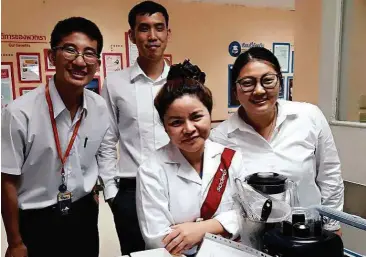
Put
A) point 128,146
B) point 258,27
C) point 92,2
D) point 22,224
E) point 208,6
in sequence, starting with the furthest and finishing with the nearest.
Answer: point 258,27, point 208,6, point 92,2, point 128,146, point 22,224

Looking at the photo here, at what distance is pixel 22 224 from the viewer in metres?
1.53

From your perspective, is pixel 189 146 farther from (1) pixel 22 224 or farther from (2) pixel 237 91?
(1) pixel 22 224

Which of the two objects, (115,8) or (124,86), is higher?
(115,8)

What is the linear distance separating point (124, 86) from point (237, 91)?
71 cm

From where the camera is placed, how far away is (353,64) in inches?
82.1

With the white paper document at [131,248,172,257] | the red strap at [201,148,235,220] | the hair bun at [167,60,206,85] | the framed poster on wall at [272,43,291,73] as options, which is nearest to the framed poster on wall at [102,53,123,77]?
the framed poster on wall at [272,43,291,73]

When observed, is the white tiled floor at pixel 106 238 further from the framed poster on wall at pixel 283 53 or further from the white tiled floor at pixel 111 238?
the framed poster on wall at pixel 283 53

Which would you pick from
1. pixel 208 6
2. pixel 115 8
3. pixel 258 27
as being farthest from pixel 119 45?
pixel 258 27

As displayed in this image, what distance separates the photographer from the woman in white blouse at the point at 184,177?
1.15m

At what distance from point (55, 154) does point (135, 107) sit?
51 cm

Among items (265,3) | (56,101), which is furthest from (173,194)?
(265,3)

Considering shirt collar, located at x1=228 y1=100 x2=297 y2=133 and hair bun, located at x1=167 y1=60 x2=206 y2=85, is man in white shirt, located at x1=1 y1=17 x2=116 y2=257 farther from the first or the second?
shirt collar, located at x1=228 y1=100 x2=297 y2=133

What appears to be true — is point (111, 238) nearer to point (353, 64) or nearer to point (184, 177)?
point (184, 177)

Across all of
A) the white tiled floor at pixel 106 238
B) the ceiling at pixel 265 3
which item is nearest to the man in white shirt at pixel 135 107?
the white tiled floor at pixel 106 238
